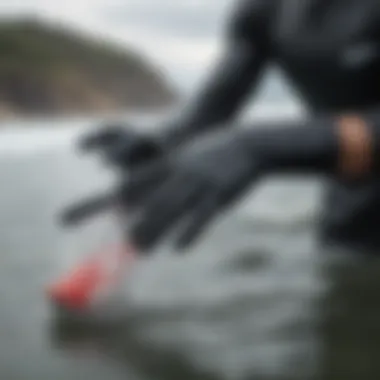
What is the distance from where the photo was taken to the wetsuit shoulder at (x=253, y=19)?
87cm

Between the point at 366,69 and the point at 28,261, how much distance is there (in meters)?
0.28

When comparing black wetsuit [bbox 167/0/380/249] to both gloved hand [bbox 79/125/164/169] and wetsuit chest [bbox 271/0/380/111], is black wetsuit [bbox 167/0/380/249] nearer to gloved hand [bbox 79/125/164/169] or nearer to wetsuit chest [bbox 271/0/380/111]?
wetsuit chest [bbox 271/0/380/111]

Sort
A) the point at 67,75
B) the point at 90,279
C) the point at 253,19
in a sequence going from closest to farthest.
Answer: the point at 90,279 < the point at 253,19 < the point at 67,75

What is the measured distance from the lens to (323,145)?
0.69 m

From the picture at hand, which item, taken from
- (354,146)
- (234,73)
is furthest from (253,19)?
(354,146)

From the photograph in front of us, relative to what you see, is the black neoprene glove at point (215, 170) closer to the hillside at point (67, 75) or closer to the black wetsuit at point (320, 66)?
the black wetsuit at point (320, 66)

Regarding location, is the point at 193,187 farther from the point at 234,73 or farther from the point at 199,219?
the point at 234,73

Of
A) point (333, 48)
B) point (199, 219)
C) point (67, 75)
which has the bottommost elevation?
point (199, 219)

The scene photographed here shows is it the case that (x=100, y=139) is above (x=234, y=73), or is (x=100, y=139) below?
below

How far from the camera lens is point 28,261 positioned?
860mm

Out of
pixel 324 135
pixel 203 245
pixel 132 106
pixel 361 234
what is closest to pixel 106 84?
pixel 132 106

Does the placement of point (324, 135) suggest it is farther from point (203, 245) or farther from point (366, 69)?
point (203, 245)

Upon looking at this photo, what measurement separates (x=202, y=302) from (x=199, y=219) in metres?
0.17

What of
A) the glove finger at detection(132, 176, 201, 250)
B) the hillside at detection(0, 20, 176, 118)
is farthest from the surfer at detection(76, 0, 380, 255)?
the hillside at detection(0, 20, 176, 118)
